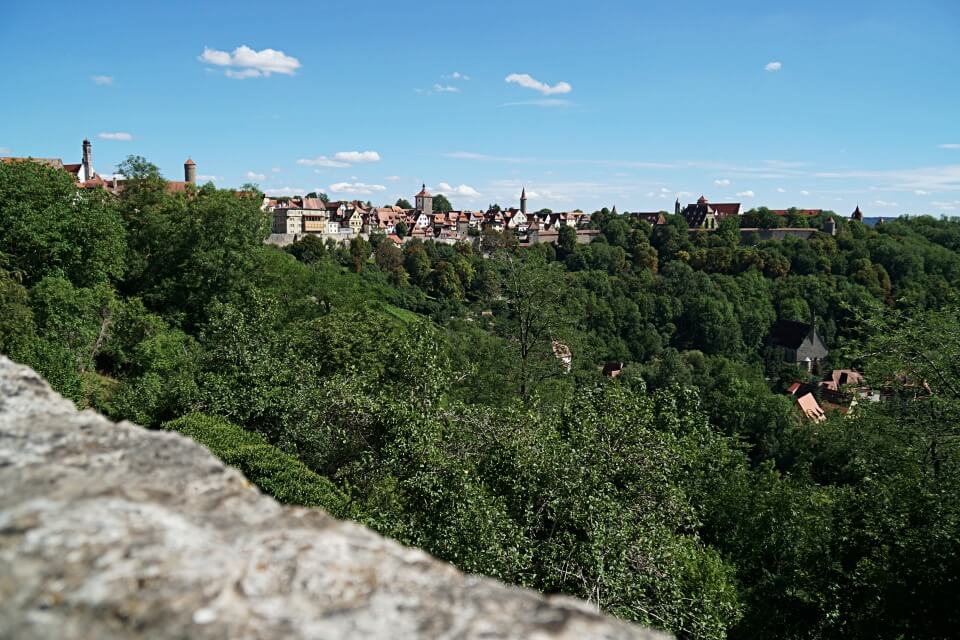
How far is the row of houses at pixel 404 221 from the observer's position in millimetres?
127688

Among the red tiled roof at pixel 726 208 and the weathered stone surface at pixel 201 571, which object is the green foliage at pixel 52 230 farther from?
the red tiled roof at pixel 726 208

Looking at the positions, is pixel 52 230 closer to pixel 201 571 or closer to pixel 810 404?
pixel 201 571

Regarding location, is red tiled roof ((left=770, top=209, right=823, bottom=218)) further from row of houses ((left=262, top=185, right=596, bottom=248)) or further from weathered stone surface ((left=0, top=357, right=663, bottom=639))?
weathered stone surface ((left=0, top=357, right=663, bottom=639))

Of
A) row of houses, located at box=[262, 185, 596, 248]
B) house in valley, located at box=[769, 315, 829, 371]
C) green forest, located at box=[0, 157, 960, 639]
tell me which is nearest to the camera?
green forest, located at box=[0, 157, 960, 639]

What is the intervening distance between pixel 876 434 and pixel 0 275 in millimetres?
27229

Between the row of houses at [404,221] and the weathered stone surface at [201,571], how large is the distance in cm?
10721

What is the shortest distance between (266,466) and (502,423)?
504 centimetres

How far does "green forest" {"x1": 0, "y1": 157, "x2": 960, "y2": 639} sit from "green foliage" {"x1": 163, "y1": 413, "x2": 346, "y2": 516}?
0.07 meters

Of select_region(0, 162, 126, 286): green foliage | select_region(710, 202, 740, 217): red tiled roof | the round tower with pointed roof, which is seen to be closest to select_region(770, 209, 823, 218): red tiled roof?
select_region(710, 202, 740, 217): red tiled roof

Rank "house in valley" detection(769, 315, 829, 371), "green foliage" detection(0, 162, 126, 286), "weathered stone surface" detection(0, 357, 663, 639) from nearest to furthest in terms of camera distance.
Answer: "weathered stone surface" detection(0, 357, 663, 639)
"green foliage" detection(0, 162, 126, 286)
"house in valley" detection(769, 315, 829, 371)

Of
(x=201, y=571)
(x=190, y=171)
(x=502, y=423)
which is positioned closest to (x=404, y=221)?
(x=190, y=171)

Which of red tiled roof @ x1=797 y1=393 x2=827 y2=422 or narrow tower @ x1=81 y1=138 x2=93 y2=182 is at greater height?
narrow tower @ x1=81 y1=138 x2=93 y2=182

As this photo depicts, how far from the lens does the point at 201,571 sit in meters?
2.71

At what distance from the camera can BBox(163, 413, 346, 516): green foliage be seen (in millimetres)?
13898
